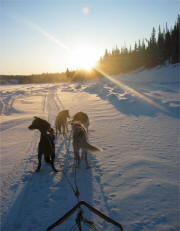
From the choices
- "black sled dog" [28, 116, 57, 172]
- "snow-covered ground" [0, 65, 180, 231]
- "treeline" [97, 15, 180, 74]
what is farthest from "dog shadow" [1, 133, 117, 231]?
"treeline" [97, 15, 180, 74]

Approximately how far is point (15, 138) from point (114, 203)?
544 centimetres

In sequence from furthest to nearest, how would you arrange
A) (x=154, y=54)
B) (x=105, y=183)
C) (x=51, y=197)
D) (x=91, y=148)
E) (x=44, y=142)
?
(x=154, y=54) < (x=44, y=142) < (x=105, y=183) < (x=91, y=148) < (x=51, y=197)

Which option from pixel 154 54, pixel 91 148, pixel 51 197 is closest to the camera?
pixel 51 197

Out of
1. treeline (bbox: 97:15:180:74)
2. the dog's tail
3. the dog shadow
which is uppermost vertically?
treeline (bbox: 97:15:180:74)

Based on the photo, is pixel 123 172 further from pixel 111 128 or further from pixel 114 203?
pixel 111 128

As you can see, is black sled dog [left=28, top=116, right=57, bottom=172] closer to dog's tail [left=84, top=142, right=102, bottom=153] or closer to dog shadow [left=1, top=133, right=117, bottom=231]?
dog shadow [left=1, top=133, right=117, bottom=231]

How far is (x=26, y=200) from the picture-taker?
2857mm

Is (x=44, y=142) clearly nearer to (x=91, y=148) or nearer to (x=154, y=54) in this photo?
(x=91, y=148)

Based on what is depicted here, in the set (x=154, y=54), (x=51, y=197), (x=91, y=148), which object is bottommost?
(x=51, y=197)

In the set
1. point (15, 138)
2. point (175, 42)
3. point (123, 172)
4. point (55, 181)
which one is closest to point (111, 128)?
point (123, 172)

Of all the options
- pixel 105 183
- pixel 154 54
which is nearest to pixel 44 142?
pixel 105 183

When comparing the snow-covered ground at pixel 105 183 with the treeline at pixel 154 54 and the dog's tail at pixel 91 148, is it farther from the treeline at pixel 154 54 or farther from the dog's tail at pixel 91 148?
the treeline at pixel 154 54

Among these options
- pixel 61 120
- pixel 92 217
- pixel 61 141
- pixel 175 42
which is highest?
pixel 175 42

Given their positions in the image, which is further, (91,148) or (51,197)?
(91,148)
